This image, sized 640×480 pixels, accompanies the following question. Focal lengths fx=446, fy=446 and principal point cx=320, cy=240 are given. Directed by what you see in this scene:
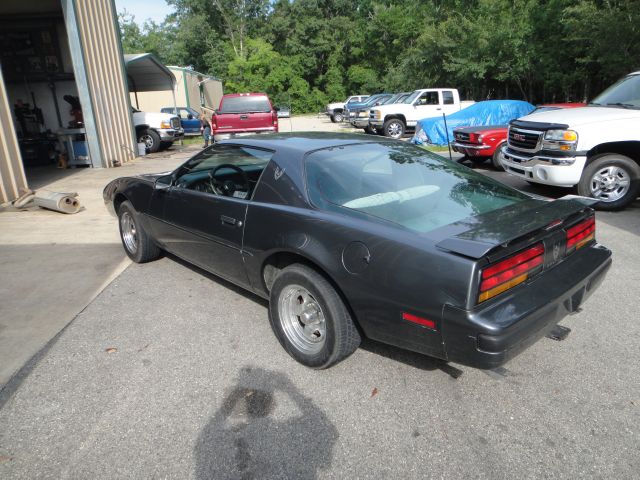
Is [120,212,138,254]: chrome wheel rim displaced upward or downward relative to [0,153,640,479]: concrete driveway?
upward

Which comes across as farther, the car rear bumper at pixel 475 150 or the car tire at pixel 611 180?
the car rear bumper at pixel 475 150

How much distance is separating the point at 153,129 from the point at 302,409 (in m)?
16.0

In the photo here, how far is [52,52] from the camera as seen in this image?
15812 mm

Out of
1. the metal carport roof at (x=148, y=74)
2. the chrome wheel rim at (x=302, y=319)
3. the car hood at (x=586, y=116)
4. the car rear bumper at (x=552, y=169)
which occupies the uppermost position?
the metal carport roof at (x=148, y=74)

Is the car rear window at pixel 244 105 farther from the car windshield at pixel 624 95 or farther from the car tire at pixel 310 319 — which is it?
the car tire at pixel 310 319

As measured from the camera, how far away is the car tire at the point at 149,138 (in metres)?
16.4

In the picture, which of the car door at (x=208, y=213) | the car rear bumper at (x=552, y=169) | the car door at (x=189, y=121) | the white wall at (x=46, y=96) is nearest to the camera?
the car door at (x=208, y=213)

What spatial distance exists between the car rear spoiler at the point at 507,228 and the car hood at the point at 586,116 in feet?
13.7

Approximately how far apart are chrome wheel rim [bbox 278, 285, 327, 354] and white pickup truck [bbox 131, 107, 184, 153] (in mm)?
15194

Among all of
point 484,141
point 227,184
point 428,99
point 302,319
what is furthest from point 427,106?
point 302,319

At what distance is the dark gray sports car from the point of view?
86.4 inches

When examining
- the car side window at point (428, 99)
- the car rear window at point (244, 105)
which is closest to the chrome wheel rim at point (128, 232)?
the car rear window at point (244, 105)

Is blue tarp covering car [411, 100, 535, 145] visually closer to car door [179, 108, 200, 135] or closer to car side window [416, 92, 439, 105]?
car side window [416, 92, 439, 105]

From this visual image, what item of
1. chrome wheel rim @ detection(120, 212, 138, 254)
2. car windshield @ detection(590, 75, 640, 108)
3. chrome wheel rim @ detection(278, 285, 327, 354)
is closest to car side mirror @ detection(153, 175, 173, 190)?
chrome wheel rim @ detection(120, 212, 138, 254)
